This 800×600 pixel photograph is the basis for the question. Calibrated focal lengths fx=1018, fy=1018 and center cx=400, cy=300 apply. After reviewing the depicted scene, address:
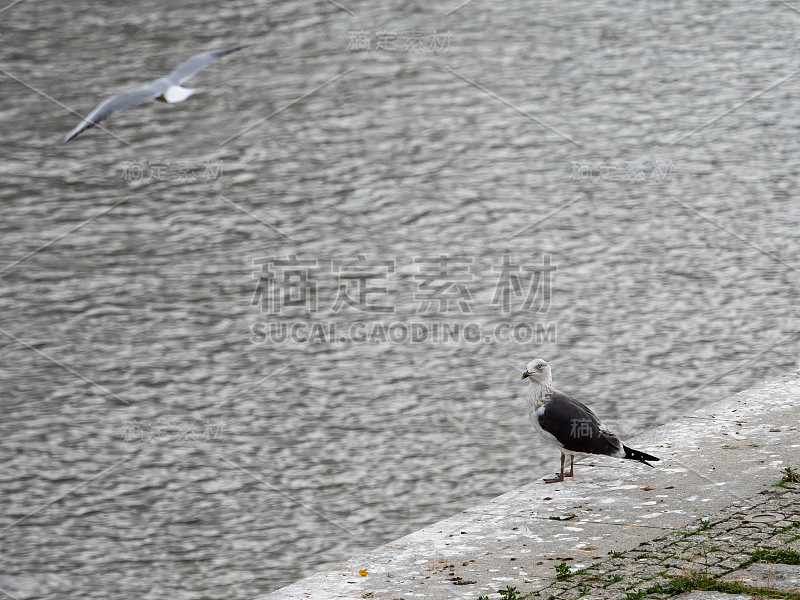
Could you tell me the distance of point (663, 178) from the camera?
9.04m

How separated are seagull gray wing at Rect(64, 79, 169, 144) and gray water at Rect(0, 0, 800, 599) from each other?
1.73m

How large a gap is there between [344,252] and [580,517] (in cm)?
381

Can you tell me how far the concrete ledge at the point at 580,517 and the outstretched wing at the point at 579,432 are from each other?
174mm

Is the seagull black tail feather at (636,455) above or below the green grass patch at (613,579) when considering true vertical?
above

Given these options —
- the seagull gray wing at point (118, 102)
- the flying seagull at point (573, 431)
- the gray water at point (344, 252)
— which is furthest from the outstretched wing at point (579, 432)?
the seagull gray wing at point (118, 102)

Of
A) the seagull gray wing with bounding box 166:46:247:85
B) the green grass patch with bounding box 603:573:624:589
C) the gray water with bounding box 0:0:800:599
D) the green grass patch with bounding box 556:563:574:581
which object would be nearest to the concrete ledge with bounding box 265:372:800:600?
the green grass patch with bounding box 556:563:574:581

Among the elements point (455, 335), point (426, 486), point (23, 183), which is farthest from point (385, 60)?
point (426, 486)

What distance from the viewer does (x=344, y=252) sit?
7.55 metres

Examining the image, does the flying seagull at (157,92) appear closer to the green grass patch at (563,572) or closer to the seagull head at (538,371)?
the seagull head at (538,371)

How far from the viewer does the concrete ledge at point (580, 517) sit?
371cm

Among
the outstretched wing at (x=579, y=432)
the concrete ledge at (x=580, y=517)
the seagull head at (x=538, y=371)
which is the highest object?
the seagull head at (x=538, y=371)

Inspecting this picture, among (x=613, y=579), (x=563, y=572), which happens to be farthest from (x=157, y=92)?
(x=613, y=579)

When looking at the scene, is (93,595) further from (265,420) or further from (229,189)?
(229,189)

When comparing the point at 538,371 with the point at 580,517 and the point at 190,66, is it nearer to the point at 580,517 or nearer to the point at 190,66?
the point at 580,517
